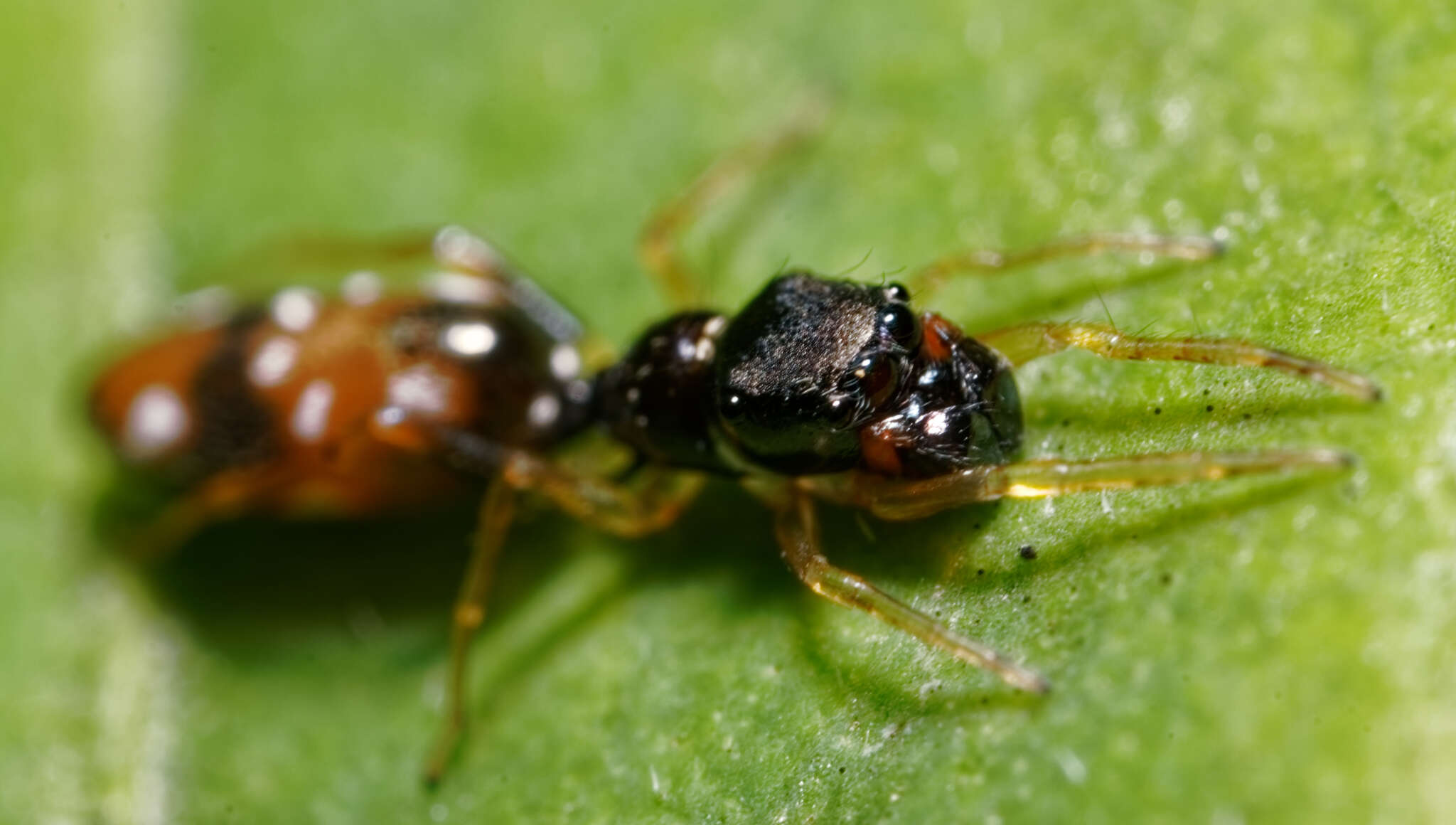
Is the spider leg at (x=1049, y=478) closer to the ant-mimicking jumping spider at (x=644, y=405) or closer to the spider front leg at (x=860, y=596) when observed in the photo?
the ant-mimicking jumping spider at (x=644, y=405)

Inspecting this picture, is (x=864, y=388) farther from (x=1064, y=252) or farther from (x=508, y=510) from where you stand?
(x=508, y=510)

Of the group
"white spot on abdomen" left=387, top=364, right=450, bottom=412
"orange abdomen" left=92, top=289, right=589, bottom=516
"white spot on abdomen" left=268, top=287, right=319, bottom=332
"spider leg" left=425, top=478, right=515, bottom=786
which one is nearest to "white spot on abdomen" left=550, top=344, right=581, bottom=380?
"orange abdomen" left=92, top=289, right=589, bottom=516

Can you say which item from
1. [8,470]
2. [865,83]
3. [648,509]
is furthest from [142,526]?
[865,83]

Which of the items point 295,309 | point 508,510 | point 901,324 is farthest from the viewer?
point 295,309

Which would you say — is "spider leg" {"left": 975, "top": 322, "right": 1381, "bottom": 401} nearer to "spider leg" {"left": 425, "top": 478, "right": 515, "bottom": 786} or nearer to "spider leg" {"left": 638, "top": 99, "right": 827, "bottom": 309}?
"spider leg" {"left": 638, "top": 99, "right": 827, "bottom": 309}

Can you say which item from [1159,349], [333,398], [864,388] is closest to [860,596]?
[864,388]

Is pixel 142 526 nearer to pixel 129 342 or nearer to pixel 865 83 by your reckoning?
pixel 129 342
